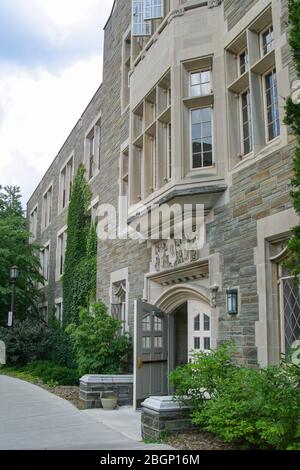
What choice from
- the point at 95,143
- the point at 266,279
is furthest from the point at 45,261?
the point at 266,279

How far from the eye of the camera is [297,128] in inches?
219

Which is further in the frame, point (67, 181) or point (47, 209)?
point (47, 209)

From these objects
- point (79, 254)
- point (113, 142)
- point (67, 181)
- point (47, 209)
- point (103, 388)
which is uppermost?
point (67, 181)

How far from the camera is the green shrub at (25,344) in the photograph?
749 inches

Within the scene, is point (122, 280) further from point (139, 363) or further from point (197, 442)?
point (197, 442)

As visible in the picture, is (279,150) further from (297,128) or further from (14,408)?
(14,408)

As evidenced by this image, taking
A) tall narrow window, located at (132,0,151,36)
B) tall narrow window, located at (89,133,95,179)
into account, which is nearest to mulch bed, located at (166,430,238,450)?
tall narrow window, located at (132,0,151,36)

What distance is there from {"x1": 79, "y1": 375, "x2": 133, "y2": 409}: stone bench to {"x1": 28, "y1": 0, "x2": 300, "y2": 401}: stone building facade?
537 mm

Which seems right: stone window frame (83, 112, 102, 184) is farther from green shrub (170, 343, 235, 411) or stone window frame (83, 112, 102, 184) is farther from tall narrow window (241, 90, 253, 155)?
green shrub (170, 343, 235, 411)

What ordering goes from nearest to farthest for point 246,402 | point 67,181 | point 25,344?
Answer: point 246,402
point 25,344
point 67,181

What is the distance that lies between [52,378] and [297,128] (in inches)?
447

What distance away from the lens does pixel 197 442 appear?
21.0ft

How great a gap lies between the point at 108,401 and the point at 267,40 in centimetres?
705
